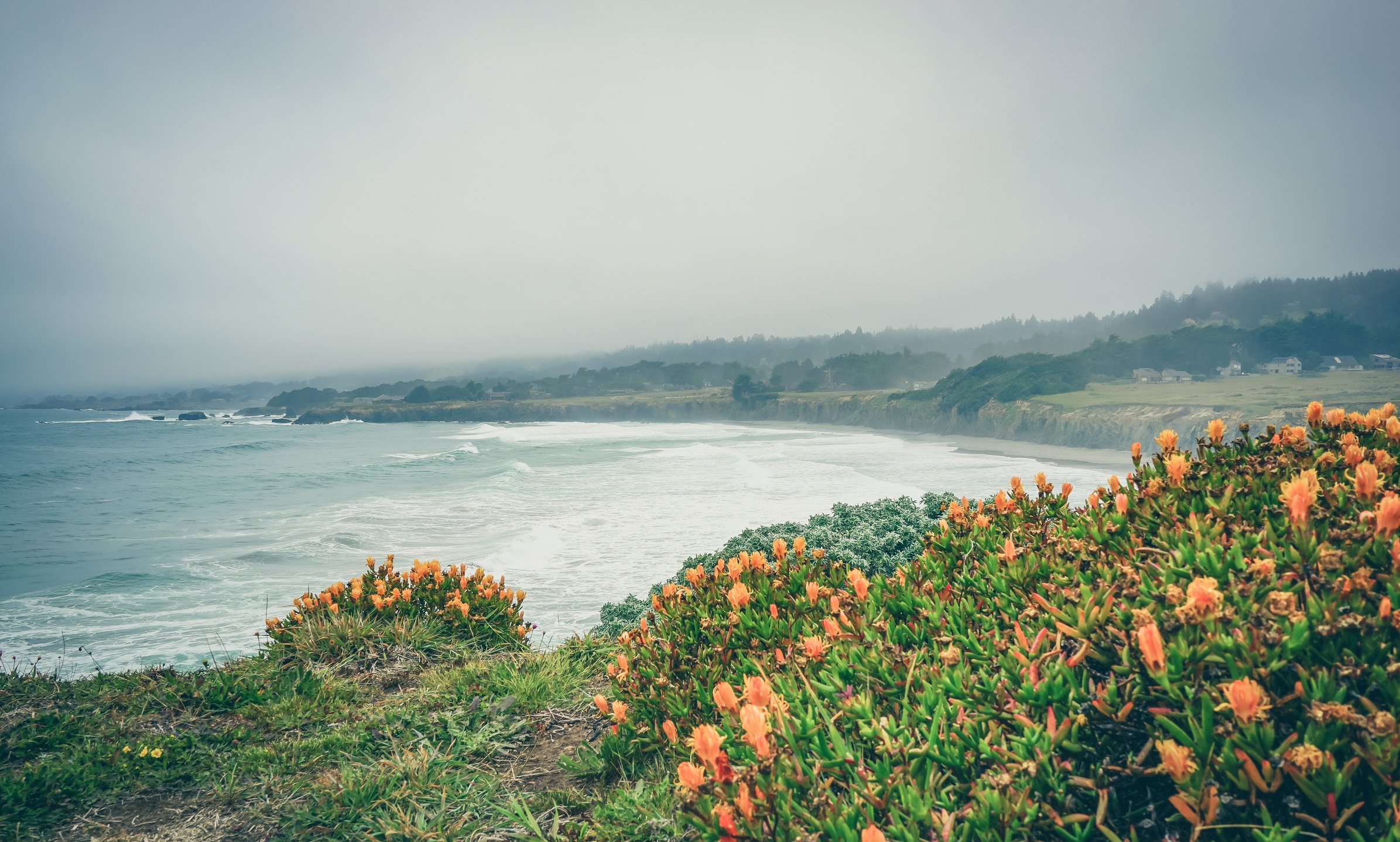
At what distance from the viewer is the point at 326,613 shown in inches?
235

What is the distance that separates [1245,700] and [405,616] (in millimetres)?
6463

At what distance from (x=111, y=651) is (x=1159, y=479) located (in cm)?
1359

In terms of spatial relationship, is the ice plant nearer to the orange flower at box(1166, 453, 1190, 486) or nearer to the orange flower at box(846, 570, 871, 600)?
the orange flower at box(1166, 453, 1190, 486)

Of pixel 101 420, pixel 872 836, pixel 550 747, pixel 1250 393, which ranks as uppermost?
pixel 101 420

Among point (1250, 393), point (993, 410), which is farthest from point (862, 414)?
point (1250, 393)

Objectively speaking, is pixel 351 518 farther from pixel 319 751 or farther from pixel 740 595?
pixel 740 595

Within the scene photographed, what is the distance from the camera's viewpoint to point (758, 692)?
1.99 m

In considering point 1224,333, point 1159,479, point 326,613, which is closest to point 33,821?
point 326,613

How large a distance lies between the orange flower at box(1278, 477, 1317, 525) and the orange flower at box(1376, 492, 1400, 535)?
0.49 feet

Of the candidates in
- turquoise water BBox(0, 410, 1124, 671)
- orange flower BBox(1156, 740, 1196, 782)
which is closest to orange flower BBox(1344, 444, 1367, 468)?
orange flower BBox(1156, 740, 1196, 782)

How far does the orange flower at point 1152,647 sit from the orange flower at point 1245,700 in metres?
0.17

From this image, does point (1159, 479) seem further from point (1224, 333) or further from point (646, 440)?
point (1224, 333)

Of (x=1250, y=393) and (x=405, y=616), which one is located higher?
(x=1250, y=393)

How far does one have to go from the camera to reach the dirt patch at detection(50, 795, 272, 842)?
9.80ft
